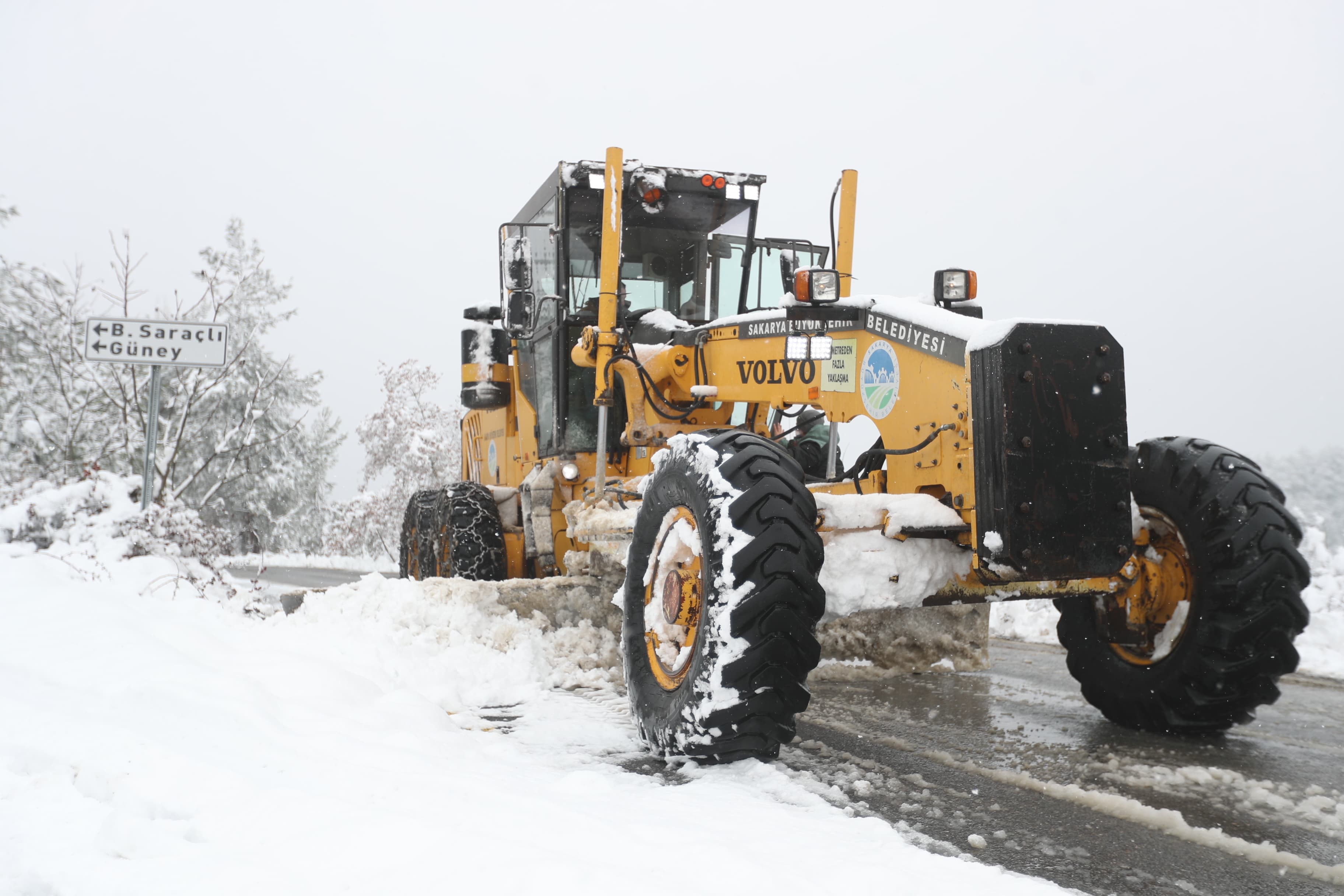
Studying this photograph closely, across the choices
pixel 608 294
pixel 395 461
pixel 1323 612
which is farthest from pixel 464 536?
pixel 395 461

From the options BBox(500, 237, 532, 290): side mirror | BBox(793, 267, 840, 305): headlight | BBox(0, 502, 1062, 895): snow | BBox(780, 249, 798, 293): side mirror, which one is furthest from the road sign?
BBox(793, 267, 840, 305): headlight

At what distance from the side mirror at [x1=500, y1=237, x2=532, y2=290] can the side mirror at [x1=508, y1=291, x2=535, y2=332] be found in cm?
6

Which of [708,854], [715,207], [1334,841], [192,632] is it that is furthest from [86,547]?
[1334,841]

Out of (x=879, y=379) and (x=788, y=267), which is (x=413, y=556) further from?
(x=879, y=379)

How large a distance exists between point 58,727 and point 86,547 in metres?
4.66

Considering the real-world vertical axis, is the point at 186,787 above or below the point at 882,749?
above

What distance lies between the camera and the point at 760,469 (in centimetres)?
362

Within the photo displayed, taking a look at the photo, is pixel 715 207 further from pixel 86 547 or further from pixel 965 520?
pixel 86 547

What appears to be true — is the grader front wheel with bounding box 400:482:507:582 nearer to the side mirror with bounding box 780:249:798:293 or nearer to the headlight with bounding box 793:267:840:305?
the side mirror with bounding box 780:249:798:293

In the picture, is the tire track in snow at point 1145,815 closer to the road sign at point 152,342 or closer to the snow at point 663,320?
the snow at point 663,320

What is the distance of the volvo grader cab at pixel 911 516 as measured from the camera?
3480mm

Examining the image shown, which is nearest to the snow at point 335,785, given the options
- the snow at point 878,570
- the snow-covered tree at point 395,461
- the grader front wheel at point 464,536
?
the snow at point 878,570

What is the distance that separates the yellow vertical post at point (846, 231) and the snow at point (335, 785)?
9.04 ft

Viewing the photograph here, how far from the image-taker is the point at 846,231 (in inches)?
233
